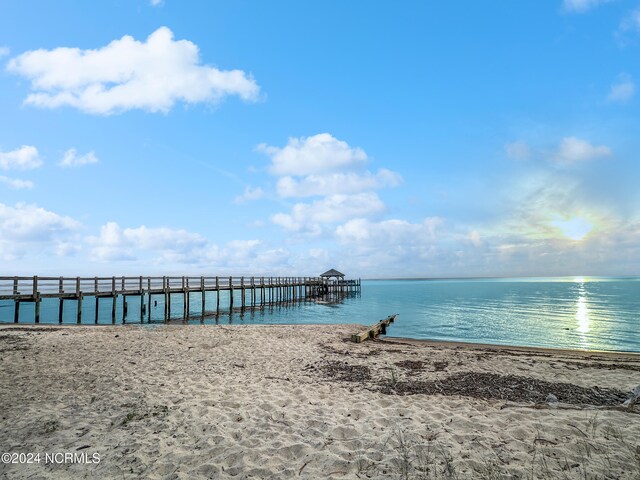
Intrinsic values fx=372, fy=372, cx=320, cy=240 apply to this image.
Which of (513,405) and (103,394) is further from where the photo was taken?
(103,394)

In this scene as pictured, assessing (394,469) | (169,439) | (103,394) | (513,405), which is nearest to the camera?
(394,469)

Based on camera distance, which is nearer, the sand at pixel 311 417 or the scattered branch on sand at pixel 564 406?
the sand at pixel 311 417

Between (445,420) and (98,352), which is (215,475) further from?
(98,352)

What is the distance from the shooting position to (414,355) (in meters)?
12.7

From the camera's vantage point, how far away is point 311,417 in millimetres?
6535

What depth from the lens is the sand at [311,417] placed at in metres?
4.92

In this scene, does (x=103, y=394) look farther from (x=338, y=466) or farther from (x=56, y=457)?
(x=338, y=466)

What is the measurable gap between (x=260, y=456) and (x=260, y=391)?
2.92 meters

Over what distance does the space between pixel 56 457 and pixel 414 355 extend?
1024 cm

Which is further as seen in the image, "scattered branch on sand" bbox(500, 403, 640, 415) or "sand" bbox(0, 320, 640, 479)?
"scattered branch on sand" bbox(500, 403, 640, 415)

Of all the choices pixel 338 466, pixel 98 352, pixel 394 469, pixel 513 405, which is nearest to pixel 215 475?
pixel 338 466

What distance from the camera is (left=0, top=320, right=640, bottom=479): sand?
16.1 feet

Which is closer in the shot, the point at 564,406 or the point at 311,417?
the point at 311,417

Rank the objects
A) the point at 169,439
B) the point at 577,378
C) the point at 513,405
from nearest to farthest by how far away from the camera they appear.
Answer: the point at 169,439, the point at 513,405, the point at 577,378
